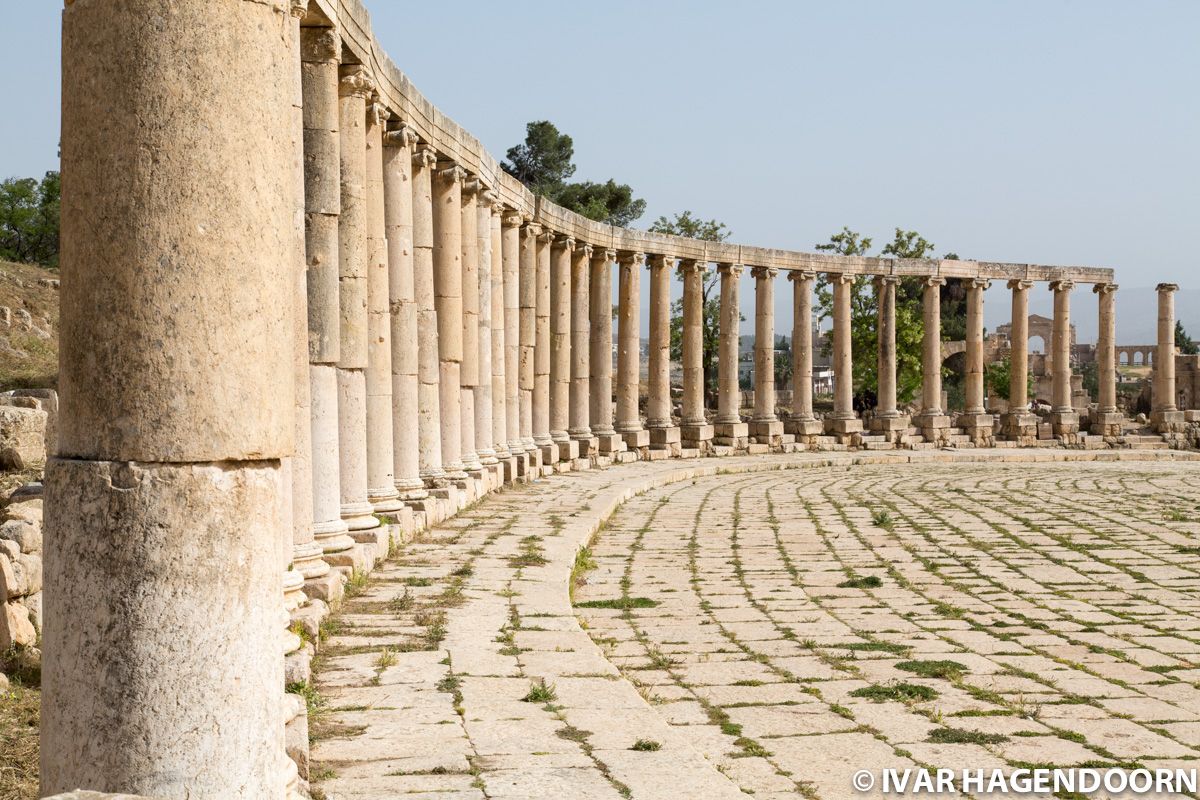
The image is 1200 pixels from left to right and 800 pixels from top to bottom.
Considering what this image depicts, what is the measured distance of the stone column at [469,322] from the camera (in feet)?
63.7

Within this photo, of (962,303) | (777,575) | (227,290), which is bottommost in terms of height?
(777,575)

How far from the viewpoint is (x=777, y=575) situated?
13.3m

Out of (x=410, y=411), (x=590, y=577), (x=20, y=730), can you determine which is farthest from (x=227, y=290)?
(x=410, y=411)

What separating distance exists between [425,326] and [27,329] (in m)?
17.3

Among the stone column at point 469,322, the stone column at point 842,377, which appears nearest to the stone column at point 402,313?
→ the stone column at point 469,322

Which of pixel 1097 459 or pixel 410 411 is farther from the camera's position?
pixel 1097 459

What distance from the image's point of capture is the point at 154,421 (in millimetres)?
4340

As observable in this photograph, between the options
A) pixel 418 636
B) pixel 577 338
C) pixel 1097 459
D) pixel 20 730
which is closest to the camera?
pixel 20 730

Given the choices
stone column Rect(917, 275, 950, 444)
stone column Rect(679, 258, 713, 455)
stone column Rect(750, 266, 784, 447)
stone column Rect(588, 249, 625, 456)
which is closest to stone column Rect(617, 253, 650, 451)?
stone column Rect(588, 249, 625, 456)

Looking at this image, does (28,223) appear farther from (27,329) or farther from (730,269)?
(730,269)

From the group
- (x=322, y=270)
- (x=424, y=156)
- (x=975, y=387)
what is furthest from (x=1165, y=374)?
(x=322, y=270)

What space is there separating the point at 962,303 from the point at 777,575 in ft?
243

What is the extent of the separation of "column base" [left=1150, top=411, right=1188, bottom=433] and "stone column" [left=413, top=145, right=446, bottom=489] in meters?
32.1

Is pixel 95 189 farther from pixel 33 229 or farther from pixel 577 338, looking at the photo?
pixel 33 229
